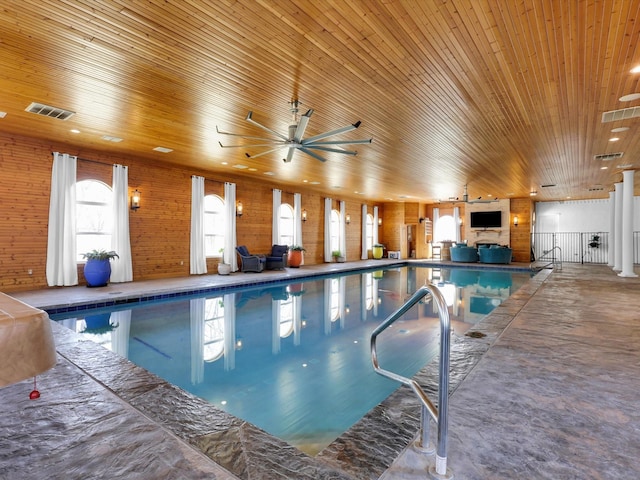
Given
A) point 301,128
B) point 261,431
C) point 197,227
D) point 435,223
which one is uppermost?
point 301,128

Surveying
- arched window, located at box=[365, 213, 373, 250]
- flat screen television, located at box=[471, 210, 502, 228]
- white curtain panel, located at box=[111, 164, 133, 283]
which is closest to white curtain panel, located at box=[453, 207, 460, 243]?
flat screen television, located at box=[471, 210, 502, 228]

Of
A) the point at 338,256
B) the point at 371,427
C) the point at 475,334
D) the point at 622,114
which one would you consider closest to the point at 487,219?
the point at 338,256

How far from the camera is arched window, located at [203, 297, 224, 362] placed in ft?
13.3

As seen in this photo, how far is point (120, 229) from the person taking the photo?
25.7ft

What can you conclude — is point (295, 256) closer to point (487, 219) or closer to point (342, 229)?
point (342, 229)

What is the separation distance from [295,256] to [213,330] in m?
7.41

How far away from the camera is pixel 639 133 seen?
5.91m

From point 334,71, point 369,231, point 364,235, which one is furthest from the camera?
point 369,231

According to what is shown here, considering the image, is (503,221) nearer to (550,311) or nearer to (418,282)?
(418,282)

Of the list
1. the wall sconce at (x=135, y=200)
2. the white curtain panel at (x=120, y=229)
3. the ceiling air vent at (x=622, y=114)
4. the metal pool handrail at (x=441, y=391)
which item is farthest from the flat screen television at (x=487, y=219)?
the metal pool handrail at (x=441, y=391)

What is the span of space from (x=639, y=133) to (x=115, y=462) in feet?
27.6

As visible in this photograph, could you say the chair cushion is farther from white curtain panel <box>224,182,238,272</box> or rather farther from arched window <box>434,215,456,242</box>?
arched window <box>434,215,456,242</box>

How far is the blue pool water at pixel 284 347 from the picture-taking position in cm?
282

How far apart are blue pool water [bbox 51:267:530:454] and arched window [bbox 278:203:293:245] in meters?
4.81
